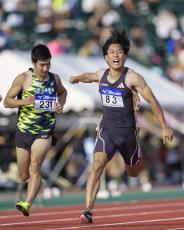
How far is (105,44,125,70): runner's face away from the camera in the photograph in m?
11.4

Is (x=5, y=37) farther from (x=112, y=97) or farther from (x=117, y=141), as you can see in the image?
(x=112, y=97)

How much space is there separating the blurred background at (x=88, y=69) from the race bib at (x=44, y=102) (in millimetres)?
7269

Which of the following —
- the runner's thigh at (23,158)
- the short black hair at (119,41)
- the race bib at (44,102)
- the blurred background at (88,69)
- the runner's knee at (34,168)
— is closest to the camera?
the short black hair at (119,41)

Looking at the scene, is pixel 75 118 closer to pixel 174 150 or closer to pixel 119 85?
pixel 174 150

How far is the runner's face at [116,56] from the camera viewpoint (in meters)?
11.4

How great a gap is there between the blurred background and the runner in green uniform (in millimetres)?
7122

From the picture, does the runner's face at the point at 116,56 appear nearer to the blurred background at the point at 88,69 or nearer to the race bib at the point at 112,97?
the race bib at the point at 112,97

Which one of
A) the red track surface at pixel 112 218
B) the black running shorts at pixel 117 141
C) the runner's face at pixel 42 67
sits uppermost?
the runner's face at pixel 42 67

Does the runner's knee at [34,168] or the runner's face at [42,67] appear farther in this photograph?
the runner's face at [42,67]

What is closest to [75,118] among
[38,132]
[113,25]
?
[113,25]

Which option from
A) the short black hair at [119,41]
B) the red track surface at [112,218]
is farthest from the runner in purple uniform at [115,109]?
the red track surface at [112,218]

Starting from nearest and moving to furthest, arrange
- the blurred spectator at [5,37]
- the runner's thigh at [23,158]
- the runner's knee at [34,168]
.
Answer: the runner's knee at [34,168], the runner's thigh at [23,158], the blurred spectator at [5,37]

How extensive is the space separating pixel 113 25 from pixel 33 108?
15.6 meters

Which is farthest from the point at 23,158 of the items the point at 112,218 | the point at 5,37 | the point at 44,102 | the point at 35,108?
the point at 5,37
